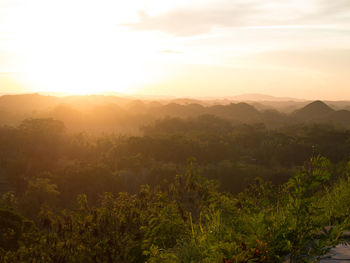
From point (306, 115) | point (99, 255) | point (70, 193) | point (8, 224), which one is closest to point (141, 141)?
point (70, 193)

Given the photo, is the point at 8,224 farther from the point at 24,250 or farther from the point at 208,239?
the point at 208,239

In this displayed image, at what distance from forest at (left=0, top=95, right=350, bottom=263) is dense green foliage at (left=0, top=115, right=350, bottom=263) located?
0.09 feet

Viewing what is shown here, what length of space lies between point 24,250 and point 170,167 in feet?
46.8

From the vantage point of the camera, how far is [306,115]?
266 feet

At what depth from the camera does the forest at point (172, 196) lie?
370cm

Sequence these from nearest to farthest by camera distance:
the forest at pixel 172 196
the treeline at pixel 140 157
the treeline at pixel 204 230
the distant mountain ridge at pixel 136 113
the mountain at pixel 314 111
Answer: the treeline at pixel 204 230, the forest at pixel 172 196, the treeline at pixel 140 157, the distant mountain ridge at pixel 136 113, the mountain at pixel 314 111

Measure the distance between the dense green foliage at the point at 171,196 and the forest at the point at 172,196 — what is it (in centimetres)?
3

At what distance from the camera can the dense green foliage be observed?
3.71 m

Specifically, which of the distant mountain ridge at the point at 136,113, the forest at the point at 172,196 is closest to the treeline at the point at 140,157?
the forest at the point at 172,196

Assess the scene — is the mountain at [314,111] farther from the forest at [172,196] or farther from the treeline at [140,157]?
the treeline at [140,157]

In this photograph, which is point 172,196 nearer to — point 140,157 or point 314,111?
point 140,157

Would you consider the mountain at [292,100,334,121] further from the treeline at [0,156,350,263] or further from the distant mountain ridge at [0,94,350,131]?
the treeline at [0,156,350,263]

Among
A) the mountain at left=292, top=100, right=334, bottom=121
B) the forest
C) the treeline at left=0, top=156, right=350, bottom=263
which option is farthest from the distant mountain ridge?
the treeline at left=0, top=156, right=350, bottom=263

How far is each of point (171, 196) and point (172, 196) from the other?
1276mm
